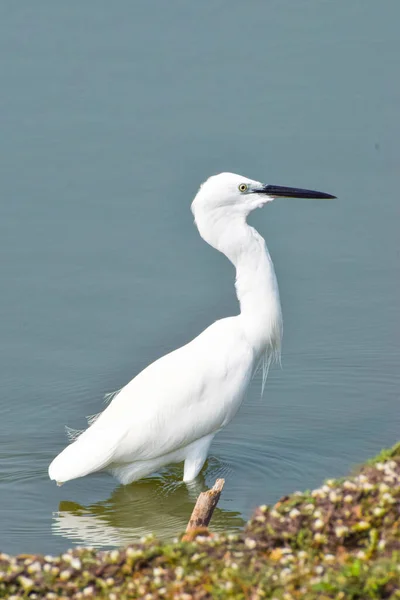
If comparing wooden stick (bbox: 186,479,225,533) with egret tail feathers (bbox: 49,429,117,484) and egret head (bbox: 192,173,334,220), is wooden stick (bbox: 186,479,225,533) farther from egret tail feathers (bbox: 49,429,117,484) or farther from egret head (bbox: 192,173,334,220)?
egret head (bbox: 192,173,334,220)

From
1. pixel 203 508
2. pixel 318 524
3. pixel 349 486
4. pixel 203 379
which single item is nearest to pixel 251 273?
pixel 203 379

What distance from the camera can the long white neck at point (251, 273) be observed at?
7.48m

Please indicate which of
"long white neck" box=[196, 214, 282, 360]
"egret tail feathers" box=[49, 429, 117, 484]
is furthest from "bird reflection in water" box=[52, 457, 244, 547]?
"long white neck" box=[196, 214, 282, 360]

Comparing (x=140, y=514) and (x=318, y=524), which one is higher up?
(x=318, y=524)

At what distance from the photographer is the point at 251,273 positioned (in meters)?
7.58

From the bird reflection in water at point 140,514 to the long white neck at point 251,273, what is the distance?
3.44ft

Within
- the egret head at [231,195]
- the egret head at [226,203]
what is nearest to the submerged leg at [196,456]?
the egret head at [226,203]

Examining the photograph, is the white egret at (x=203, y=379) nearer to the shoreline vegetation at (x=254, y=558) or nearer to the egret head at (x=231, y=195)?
the egret head at (x=231, y=195)

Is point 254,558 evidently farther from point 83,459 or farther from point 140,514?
point 140,514

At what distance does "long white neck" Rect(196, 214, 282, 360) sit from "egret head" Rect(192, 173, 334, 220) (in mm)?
74

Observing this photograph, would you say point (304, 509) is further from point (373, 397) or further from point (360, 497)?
point (373, 397)

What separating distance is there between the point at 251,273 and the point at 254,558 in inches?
141

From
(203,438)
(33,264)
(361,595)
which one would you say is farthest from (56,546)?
(33,264)

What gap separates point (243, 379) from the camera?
7488 millimetres
